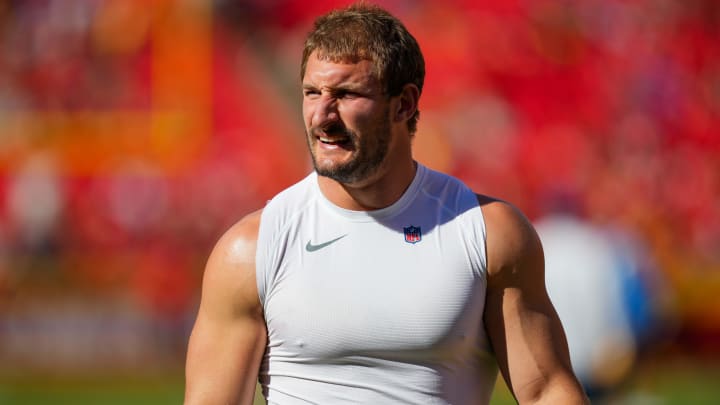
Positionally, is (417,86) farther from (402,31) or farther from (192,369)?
(192,369)

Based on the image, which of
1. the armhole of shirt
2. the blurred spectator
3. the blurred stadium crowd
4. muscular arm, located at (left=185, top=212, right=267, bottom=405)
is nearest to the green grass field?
the blurred stadium crowd

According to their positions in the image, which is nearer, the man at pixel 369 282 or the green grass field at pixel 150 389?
the man at pixel 369 282

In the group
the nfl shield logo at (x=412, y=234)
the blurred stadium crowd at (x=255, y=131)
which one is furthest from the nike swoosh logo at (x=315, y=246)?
the blurred stadium crowd at (x=255, y=131)

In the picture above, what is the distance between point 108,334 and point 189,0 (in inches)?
174

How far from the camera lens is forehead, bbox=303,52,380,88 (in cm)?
312

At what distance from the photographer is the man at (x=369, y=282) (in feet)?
10.3

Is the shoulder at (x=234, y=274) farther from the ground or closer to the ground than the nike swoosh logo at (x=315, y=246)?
closer to the ground

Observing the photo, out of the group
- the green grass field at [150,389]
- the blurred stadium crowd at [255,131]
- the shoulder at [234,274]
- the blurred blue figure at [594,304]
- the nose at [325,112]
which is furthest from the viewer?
the blurred stadium crowd at [255,131]

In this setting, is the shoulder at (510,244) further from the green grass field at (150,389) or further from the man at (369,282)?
the green grass field at (150,389)

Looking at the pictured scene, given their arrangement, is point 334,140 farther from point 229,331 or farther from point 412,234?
point 229,331

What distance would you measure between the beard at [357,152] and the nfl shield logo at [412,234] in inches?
8.1

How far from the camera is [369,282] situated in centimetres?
319

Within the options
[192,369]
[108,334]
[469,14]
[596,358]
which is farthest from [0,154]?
[192,369]

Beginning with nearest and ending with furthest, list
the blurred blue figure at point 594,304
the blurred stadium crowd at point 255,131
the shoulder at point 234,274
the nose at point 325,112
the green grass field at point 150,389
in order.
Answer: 1. the nose at point 325,112
2. the shoulder at point 234,274
3. the blurred blue figure at point 594,304
4. the green grass field at point 150,389
5. the blurred stadium crowd at point 255,131
